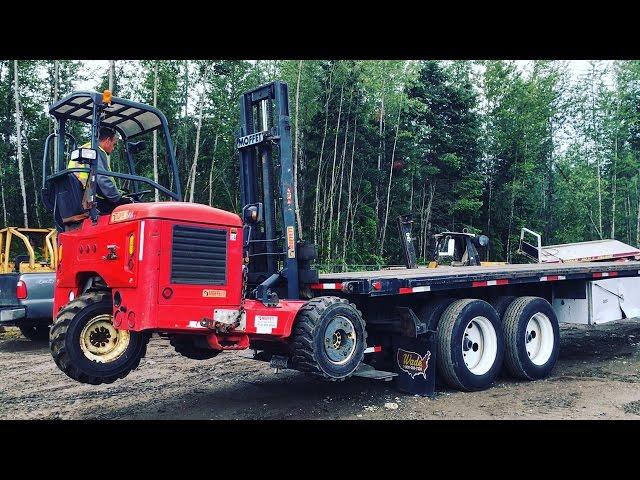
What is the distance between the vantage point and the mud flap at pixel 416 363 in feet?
22.7

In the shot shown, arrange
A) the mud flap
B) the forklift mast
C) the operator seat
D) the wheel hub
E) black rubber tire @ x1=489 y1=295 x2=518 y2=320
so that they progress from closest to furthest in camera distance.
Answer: the operator seat < the wheel hub < the forklift mast < the mud flap < black rubber tire @ x1=489 y1=295 x2=518 y2=320

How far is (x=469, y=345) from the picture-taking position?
7449 mm

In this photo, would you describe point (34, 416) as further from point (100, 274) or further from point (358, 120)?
point (358, 120)

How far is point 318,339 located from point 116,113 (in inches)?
124

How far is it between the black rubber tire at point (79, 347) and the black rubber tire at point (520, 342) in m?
4.69

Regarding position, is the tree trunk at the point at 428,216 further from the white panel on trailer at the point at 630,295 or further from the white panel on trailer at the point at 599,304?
the white panel on trailer at the point at 599,304

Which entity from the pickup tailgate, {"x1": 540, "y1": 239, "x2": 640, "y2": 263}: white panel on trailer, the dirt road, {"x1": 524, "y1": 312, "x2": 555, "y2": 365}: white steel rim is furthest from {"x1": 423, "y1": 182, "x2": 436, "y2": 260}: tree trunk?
the pickup tailgate

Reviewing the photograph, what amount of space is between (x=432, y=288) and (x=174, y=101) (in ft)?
75.1

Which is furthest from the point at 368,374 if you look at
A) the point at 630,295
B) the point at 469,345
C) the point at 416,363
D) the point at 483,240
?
the point at 483,240

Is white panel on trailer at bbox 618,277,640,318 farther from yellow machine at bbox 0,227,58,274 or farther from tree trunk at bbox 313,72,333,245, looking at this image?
tree trunk at bbox 313,72,333,245

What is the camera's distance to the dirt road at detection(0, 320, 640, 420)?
626 centimetres

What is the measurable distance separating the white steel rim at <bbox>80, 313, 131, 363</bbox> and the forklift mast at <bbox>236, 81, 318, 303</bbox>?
4.73 feet

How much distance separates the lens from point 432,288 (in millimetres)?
6926
